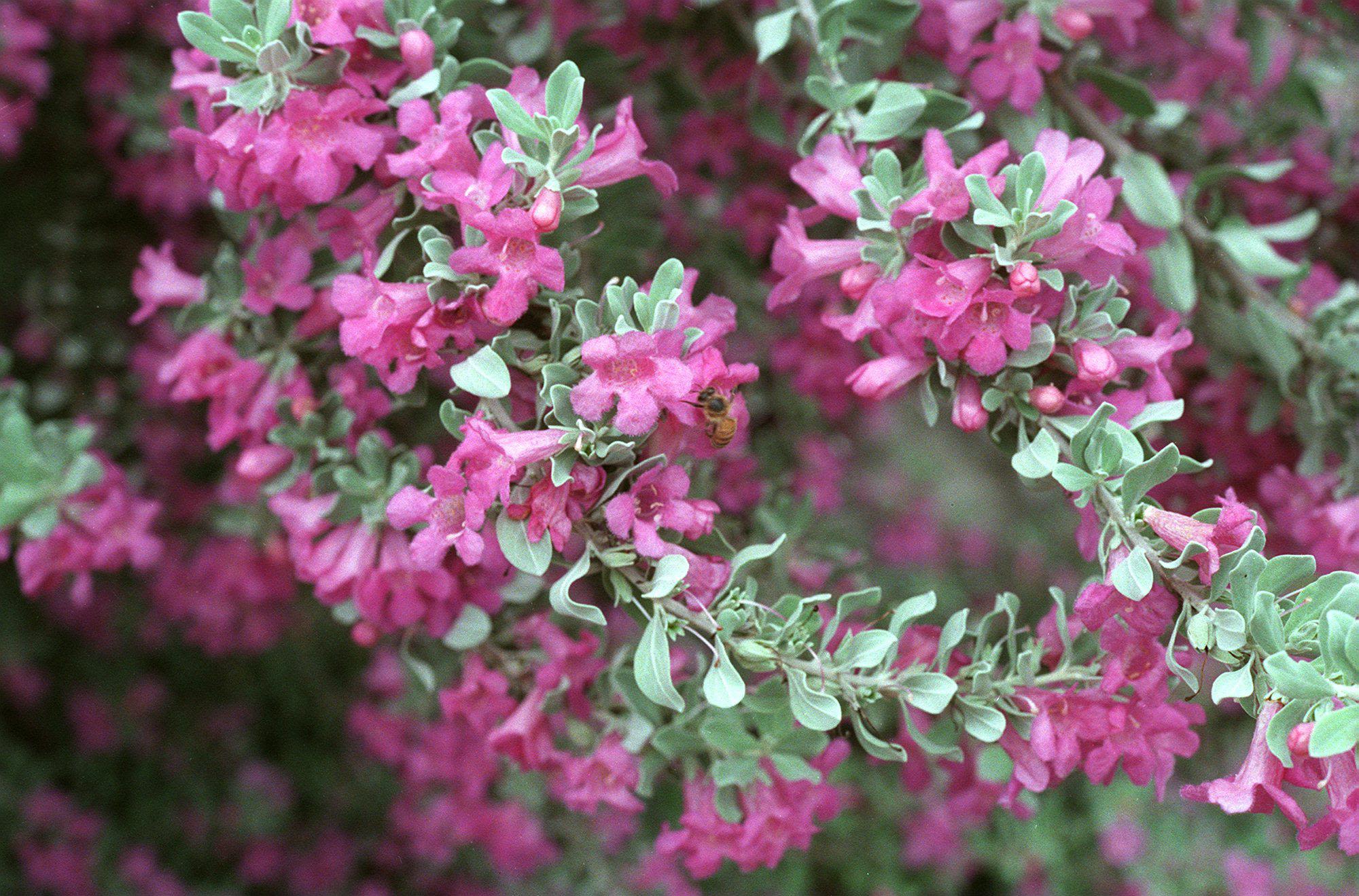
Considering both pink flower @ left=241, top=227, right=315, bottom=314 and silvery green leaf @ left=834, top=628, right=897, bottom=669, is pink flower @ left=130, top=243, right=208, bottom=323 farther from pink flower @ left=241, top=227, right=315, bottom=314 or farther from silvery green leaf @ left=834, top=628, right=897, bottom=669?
silvery green leaf @ left=834, top=628, right=897, bottom=669

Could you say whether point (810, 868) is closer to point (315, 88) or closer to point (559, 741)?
point (559, 741)

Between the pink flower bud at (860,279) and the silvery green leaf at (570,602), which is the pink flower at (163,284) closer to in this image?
the silvery green leaf at (570,602)

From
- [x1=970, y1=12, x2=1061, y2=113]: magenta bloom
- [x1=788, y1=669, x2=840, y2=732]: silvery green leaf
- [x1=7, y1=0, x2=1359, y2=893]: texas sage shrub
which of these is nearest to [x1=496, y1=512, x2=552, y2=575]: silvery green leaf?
[x1=7, y1=0, x2=1359, y2=893]: texas sage shrub

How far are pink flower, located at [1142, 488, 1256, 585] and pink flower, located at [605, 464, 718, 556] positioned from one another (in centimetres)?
46

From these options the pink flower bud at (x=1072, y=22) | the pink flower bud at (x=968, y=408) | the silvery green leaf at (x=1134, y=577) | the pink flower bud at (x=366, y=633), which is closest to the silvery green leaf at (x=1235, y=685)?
the silvery green leaf at (x=1134, y=577)

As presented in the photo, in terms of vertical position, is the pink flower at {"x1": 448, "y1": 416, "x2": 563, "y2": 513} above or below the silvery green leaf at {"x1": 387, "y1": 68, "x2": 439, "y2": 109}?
below

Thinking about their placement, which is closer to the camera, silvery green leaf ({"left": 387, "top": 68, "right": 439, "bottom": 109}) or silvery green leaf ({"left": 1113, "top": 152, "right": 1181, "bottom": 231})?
silvery green leaf ({"left": 387, "top": 68, "right": 439, "bottom": 109})

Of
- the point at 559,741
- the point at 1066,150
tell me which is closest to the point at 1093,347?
the point at 1066,150

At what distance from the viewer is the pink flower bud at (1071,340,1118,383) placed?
121 centimetres

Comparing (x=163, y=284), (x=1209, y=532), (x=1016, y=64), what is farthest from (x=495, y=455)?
(x=1016, y=64)

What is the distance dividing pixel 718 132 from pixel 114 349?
1.45 m

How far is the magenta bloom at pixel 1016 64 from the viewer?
154cm

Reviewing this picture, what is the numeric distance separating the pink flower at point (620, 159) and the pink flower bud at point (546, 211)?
0.09 metres

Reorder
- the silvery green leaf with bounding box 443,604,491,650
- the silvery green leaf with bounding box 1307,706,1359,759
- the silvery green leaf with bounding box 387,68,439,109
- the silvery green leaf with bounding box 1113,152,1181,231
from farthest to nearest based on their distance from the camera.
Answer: the silvery green leaf with bounding box 1113,152,1181,231 < the silvery green leaf with bounding box 443,604,491,650 < the silvery green leaf with bounding box 387,68,439,109 < the silvery green leaf with bounding box 1307,706,1359,759
